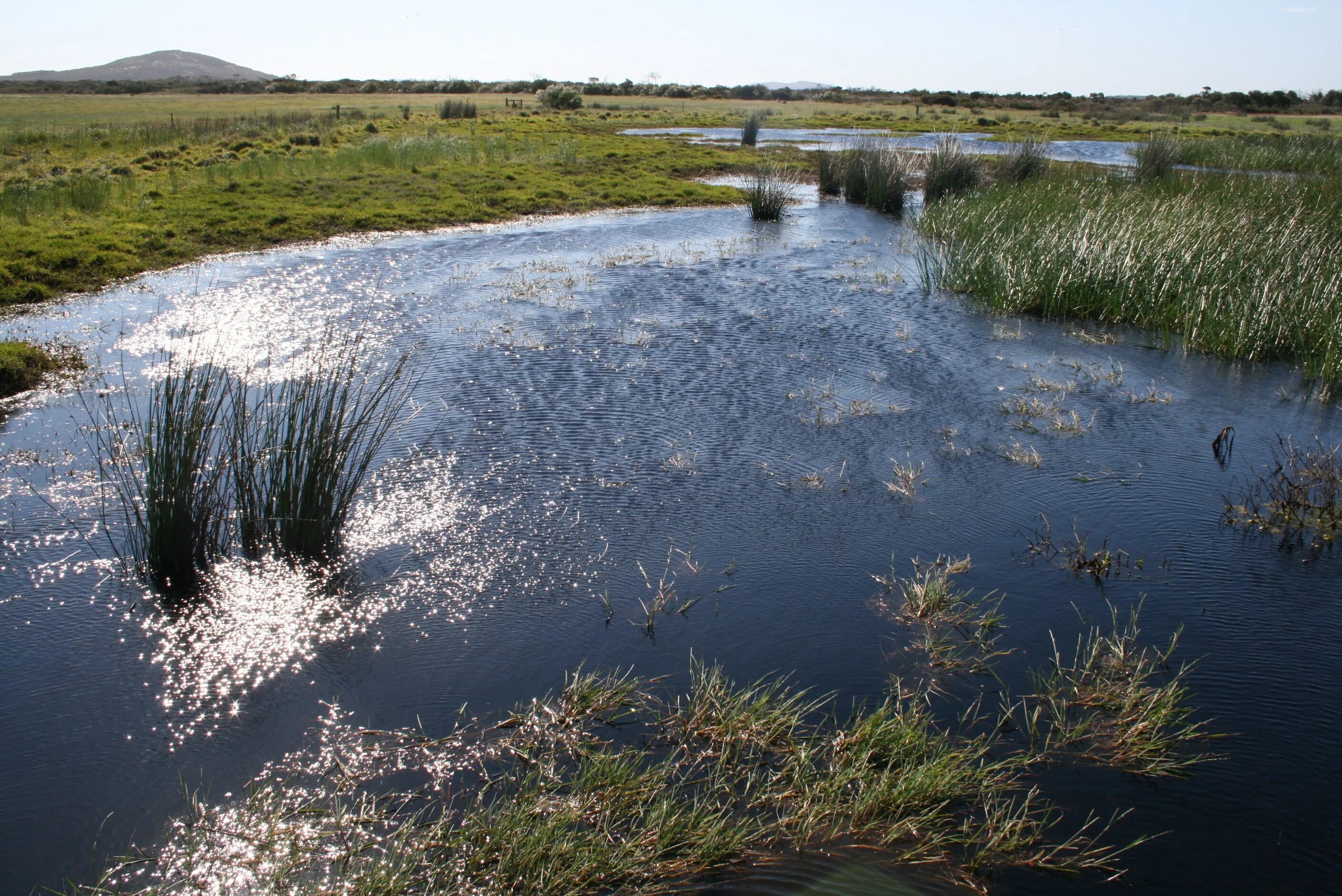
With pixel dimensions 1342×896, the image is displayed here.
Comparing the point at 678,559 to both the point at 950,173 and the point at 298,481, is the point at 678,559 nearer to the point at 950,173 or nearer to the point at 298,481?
the point at 298,481

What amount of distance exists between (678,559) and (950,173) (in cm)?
1751

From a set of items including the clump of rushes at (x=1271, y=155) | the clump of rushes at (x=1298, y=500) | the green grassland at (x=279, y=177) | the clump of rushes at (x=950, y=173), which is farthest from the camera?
the clump of rushes at (x=1271, y=155)

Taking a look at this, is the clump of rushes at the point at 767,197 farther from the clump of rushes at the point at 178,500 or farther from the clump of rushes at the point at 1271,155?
the clump of rushes at the point at 178,500

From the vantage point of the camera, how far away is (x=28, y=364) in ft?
28.9

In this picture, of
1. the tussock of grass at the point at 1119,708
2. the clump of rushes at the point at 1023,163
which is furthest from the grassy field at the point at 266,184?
the tussock of grass at the point at 1119,708

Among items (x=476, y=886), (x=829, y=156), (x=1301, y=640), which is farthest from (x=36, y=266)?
(x=829, y=156)

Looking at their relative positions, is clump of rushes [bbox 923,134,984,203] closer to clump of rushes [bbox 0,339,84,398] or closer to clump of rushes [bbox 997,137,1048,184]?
clump of rushes [bbox 997,137,1048,184]

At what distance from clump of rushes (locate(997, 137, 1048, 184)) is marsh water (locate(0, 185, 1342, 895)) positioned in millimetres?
10976

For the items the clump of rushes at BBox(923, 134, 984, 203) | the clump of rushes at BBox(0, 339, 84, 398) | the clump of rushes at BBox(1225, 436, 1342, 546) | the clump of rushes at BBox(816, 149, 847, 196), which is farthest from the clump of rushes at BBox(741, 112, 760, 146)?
the clump of rushes at BBox(1225, 436, 1342, 546)

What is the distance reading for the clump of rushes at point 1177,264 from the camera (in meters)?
10.2

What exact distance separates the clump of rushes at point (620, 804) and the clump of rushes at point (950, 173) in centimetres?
1820

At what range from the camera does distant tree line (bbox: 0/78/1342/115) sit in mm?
67562

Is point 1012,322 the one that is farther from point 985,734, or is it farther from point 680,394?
point 985,734

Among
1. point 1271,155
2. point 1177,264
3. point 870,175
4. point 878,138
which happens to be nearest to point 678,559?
point 1177,264
